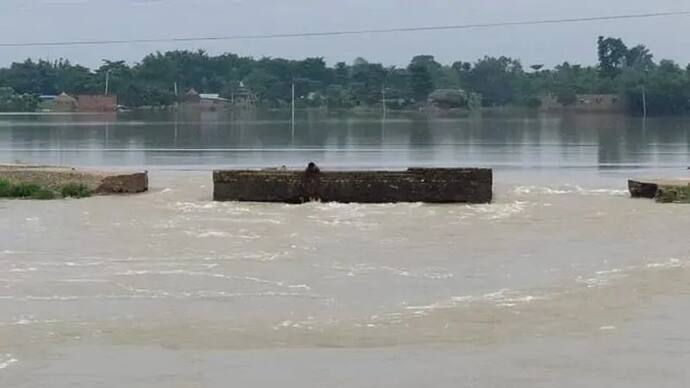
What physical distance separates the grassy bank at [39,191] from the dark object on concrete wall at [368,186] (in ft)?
7.55

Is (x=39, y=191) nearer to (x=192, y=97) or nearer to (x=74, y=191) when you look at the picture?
(x=74, y=191)

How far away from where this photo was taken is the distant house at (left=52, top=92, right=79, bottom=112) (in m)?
105

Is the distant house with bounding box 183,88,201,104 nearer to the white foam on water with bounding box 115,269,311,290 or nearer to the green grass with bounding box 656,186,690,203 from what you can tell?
the green grass with bounding box 656,186,690,203

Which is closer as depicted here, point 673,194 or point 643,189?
point 673,194

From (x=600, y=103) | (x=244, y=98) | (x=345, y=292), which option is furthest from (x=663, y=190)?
(x=244, y=98)

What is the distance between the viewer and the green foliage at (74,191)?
18.7 meters

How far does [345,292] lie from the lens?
10.3m

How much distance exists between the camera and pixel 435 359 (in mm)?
7699

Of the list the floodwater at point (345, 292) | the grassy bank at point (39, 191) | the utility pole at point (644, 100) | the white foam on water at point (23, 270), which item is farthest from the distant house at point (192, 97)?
the white foam on water at point (23, 270)

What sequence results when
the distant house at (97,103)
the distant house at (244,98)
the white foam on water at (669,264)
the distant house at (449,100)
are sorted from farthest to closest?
the distant house at (244,98) → the distant house at (449,100) → the distant house at (97,103) → the white foam on water at (669,264)

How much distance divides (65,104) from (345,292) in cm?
9923

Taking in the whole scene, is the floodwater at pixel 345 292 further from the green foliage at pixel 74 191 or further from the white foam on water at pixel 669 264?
the green foliage at pixel 74 191

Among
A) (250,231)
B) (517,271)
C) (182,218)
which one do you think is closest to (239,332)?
(517,271)

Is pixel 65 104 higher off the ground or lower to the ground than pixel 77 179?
higher
